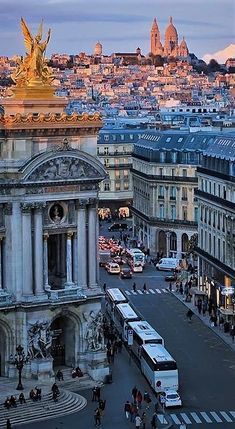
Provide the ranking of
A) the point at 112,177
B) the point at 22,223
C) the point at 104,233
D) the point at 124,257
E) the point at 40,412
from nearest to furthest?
the point at 40,412, the point at 22,223, the point at 124,257, the point at 104,233, the point at 112,177

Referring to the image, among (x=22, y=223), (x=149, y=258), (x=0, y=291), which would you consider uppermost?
(x=22, y=223)

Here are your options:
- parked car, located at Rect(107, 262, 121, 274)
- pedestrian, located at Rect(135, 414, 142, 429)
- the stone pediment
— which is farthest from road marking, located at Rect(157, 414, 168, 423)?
parked car, located at Rect(107, 262, 121, 274)

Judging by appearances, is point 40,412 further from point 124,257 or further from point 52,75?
point 124,257

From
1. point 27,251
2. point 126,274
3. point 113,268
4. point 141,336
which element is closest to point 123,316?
point 141,336

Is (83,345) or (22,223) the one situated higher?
(22,223)

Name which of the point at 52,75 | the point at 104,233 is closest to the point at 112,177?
the point at 104,233

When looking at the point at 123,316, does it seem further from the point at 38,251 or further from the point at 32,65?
the point at 32,65

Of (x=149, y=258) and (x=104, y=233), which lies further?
(x=104, y=233)

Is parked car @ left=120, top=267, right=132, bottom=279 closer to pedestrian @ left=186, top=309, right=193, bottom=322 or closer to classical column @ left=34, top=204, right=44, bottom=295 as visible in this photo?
pedestrian @ left=186, top=309, right=193, bottom=322

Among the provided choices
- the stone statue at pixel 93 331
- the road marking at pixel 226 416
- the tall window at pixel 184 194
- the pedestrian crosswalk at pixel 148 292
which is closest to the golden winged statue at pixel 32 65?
the stone statue at pixel 93 331

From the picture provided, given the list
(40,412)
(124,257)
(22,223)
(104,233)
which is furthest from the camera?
(104,233)
